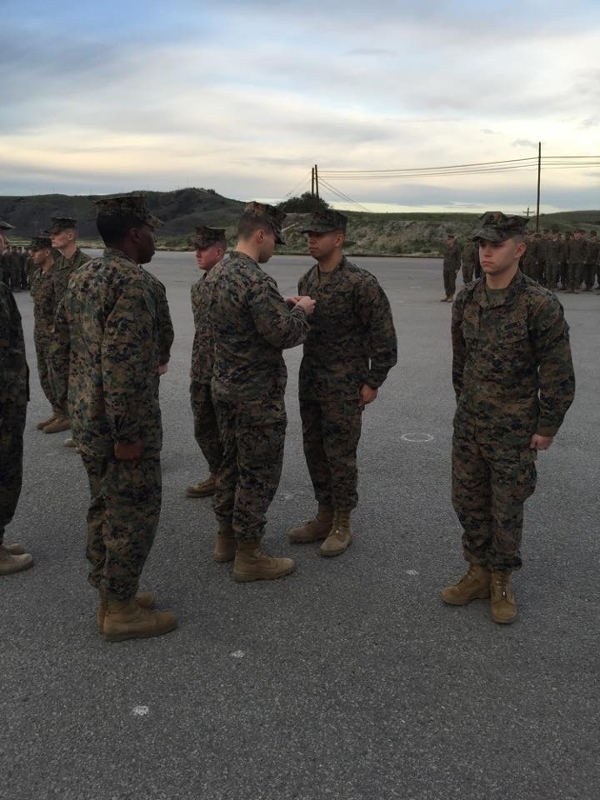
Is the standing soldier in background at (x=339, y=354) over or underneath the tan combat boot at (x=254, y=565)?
over

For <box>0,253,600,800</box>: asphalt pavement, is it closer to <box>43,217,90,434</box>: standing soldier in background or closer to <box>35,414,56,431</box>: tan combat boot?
<box>43,217,90,434</box>: standing soldier in background

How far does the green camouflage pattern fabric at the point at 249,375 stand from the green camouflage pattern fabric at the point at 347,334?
0.41 metres

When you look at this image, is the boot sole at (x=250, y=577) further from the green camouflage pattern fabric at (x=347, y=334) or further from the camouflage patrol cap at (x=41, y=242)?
the camouflage patrol cap at (x=41, y=242)

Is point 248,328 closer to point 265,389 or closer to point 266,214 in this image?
point 265,389

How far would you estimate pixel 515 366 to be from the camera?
3277 millimetres

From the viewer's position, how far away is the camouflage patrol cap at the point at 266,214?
362cm

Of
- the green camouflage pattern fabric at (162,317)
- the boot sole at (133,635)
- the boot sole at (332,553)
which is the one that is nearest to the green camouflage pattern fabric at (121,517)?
the boot sole at (133,635)

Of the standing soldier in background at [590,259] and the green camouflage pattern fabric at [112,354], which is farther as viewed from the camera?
the standing soldier in background at [590,259]

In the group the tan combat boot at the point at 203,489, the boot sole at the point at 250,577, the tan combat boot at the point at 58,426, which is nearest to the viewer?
the boot sole at the point at 250,577

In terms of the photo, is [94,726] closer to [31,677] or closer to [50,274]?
[31,677]

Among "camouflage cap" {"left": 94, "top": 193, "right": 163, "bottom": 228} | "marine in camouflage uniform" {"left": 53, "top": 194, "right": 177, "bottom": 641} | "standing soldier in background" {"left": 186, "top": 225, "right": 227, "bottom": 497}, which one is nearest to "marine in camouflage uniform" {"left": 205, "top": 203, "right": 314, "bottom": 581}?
"marine in camouflage uniform" {"left": 53, "top": 194, "right": 177, "bottom": 641}

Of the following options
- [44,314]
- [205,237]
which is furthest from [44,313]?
[205,237]

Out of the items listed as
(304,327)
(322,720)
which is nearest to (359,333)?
(304,327)

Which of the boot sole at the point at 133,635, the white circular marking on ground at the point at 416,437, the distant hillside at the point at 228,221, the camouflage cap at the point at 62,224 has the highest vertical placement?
the distant hillside at the point at 228,221
